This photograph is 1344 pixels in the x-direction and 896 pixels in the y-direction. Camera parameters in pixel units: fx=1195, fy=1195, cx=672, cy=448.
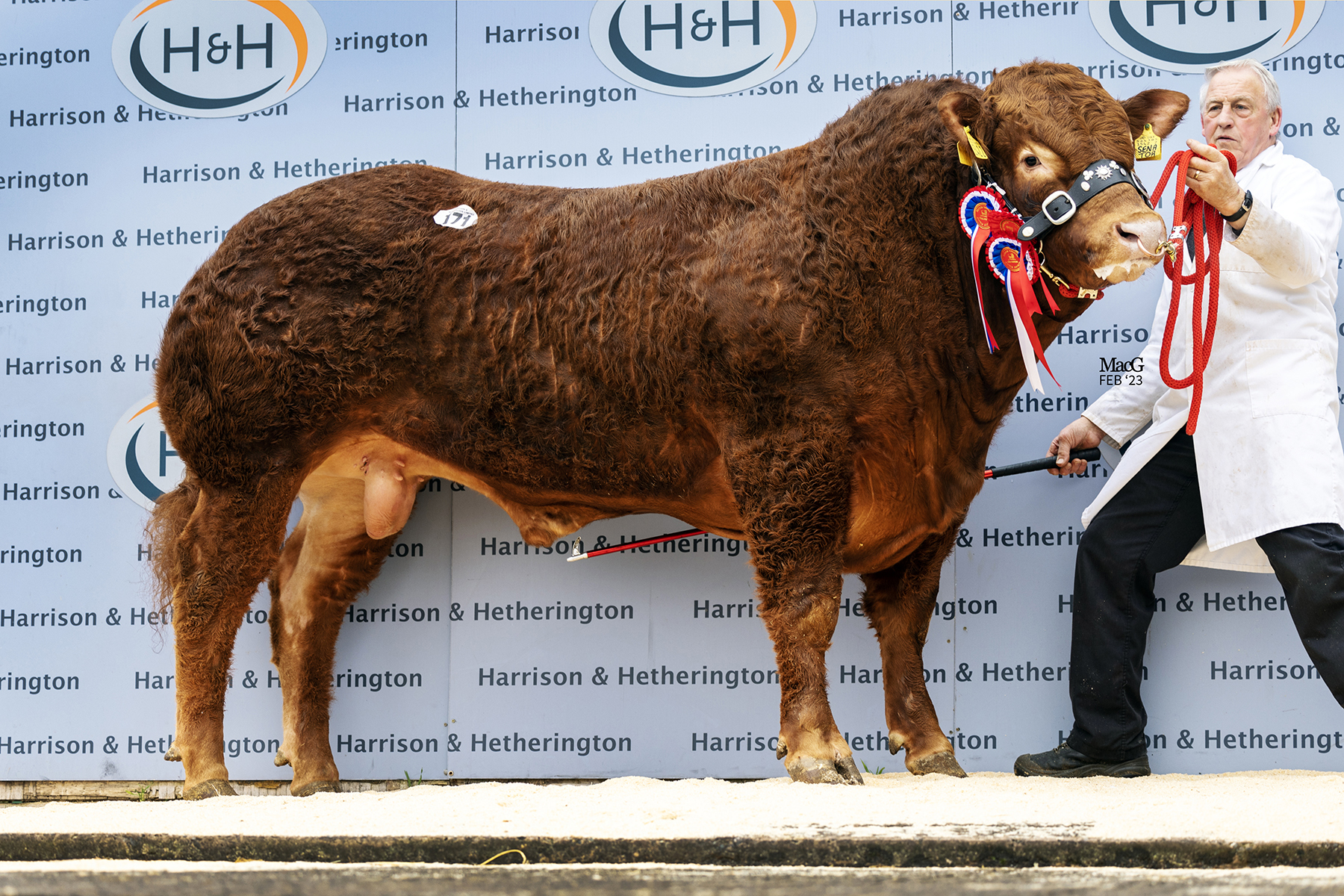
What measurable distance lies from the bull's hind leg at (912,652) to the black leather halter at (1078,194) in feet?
3.71

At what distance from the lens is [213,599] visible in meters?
4.25

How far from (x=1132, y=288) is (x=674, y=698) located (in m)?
2.52

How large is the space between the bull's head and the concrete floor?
72.4 inches

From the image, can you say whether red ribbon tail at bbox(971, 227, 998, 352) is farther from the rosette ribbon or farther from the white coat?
the white coat

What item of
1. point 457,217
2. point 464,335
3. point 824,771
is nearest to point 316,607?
point 464,335

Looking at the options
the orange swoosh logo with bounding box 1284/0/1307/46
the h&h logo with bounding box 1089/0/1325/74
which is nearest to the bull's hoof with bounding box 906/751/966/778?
the h&h logo with bounding box 1089/0/1325/74

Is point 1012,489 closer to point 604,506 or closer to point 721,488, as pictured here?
point 721,488

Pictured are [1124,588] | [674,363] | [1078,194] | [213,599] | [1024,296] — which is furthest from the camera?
[1124,588]

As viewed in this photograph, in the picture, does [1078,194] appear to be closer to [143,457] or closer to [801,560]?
[801,560]

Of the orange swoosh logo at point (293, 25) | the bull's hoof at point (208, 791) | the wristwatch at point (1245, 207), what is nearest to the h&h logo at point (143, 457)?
the bull's hoof at point (208, 791)

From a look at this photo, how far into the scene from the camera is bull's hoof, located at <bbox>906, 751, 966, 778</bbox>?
4223mm

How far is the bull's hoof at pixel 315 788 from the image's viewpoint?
15.4ft

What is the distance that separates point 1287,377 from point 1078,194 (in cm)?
114

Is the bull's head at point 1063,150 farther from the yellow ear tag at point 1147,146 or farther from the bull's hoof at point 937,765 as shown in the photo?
the bull's hoof at point 937,765
